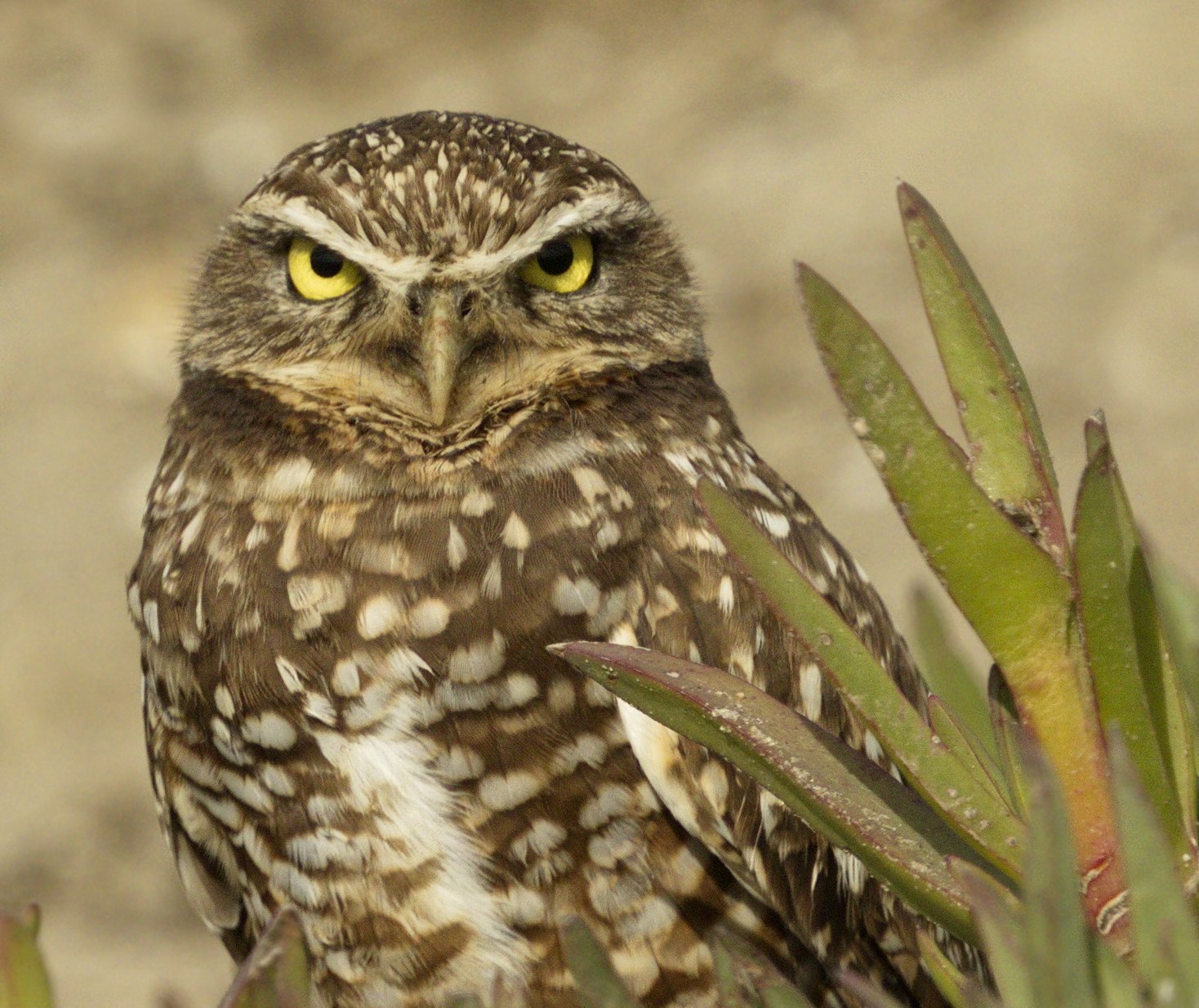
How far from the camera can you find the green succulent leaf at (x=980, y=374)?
1318 millimetres

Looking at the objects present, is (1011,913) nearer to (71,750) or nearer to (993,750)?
(993,750)

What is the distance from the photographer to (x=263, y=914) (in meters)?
2.20

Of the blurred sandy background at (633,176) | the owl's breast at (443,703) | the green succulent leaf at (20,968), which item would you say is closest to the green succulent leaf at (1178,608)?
the owl's breast at (443,703)

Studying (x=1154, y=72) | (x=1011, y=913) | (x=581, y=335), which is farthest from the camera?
(x=1154, y=72)

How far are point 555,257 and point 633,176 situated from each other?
5812 mm

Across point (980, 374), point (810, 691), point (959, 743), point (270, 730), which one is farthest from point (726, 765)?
point (980, 374)

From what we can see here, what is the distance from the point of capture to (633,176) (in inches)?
308

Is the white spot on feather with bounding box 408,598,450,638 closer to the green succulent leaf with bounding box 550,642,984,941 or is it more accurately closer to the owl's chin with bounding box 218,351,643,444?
the owl's chin with bounding box 218,351,643,444

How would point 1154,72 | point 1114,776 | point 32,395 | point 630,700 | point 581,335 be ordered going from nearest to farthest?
point 1114,776, point 630,700, point 581,335, point 1154,72, point 32,395

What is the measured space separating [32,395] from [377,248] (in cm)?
584

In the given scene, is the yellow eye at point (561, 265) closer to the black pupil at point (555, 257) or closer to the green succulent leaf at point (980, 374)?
the black pupil at point (555, 257)

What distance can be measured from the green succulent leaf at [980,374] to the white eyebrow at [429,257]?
84 cm

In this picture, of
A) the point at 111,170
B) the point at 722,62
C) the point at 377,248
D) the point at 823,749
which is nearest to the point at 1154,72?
the point at 722,62

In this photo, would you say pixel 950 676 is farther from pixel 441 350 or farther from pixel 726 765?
pixel 441 350
